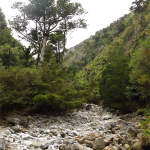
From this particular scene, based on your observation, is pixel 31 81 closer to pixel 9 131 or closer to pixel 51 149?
pixel 9 131

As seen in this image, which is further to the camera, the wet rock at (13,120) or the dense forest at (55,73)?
the dense forest at (55,73)

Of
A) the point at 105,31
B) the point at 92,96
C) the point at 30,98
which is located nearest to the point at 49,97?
the point at 30,98

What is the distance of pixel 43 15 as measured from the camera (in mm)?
14961

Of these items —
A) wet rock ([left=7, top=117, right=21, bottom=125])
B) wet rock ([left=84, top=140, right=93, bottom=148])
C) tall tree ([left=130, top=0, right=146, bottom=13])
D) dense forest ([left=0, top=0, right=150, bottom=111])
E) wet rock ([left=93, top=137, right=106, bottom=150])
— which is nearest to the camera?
wet rock ([left=93, top=137, right=106, bottom=150])

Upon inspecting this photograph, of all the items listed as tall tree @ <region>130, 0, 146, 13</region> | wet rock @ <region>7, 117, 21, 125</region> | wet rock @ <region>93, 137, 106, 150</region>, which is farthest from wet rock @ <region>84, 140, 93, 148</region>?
tall tree @ <region>130, 0, 146, 13</region>

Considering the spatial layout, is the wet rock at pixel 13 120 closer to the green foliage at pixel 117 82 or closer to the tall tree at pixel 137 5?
the green foliage at pixel 117 82

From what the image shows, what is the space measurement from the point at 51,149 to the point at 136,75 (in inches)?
346

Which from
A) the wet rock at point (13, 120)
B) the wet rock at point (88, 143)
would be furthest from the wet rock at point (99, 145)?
the wet rock at point (13, 120)

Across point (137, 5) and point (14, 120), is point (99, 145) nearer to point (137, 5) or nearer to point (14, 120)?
point (14, 120)

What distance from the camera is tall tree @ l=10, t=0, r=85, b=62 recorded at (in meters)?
14.5

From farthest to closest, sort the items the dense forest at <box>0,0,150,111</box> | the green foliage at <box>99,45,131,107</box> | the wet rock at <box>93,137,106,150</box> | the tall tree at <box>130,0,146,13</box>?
the tall tree at <box>130,0,146,13</box> → the green foliage at <box>99,45,131,107</box> → the dense forest at <box>0,0,150,111</box> → the wet rock at <box>93,137,106,150</box>

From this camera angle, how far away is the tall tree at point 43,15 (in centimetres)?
1452

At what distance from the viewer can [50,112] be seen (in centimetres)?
1080

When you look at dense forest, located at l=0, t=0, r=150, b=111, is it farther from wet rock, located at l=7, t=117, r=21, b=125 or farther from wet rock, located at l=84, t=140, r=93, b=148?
wet rock, located at l=84, t=140, r=93, b=148
